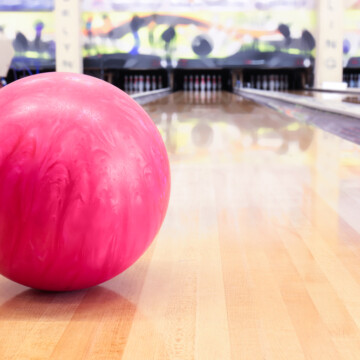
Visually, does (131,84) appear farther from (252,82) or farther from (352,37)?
(352,37)

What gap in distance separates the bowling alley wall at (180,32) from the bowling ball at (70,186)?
10.7m

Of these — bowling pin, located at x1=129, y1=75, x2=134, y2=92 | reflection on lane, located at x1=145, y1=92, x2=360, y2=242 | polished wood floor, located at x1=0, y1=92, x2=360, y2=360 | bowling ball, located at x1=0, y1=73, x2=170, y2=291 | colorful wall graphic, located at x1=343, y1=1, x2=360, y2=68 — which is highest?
colorful wall graphic, located at x1=343, y1=1, x2=360, y2=68

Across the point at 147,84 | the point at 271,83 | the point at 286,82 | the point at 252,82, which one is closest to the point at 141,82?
the point at 147,84

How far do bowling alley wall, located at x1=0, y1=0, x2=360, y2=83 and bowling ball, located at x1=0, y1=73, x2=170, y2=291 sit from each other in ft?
35.0

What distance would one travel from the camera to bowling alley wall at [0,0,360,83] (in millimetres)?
11500

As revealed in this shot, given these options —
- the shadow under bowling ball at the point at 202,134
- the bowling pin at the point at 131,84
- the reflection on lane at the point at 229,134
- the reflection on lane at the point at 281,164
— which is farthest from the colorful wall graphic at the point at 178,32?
the shadow under bowling ball at the point at 202,134

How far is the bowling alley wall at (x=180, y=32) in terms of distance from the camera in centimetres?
1150

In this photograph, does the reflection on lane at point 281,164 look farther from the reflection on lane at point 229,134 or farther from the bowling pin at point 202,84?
the bowling pin at point 202,84

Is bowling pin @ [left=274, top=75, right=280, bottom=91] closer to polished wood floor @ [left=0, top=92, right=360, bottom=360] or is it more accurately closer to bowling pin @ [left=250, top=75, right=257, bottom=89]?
bowling pin @ [left=250, top=75, right=257, bottom=89]

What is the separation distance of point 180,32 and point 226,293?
35.9ft

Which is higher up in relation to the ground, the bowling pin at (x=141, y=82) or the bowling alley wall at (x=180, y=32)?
the bowling alley wall at (x=180, y=32)

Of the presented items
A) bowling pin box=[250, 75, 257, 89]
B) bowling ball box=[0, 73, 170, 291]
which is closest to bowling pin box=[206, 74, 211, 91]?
bowling pin box=[250, 75, 257, 89]

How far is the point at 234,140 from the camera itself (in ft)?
12.3

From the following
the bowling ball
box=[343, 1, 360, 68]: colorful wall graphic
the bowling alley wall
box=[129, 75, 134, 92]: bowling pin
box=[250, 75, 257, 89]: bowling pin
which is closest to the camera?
the bowling ball
